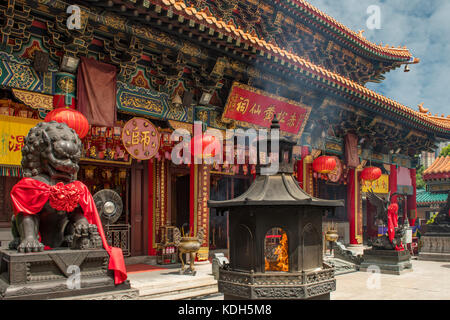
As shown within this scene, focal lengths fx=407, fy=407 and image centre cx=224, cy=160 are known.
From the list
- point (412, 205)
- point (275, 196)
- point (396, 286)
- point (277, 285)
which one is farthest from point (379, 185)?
point (277, 285)

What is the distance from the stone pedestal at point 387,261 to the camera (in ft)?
29.0

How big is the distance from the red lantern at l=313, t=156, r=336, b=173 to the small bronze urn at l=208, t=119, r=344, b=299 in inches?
266

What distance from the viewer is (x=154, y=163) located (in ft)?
30.4

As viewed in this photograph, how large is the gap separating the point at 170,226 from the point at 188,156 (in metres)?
1.64

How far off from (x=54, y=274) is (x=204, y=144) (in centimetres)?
451

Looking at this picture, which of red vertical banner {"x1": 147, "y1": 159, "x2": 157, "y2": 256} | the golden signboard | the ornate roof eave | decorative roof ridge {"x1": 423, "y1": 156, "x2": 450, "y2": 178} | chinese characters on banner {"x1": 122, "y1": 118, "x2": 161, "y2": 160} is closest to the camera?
the ornate roof eave

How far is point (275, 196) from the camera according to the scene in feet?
13.6

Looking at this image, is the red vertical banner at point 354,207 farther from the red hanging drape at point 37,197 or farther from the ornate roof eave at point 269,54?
the red hanging drape at point 37,197

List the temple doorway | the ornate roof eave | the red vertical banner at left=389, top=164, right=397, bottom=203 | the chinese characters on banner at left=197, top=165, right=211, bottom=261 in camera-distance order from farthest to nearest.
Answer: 1. the red vertical banner at left=389, top=164, right=397, bottom=203
2. the temple doorway
3. the chinese characters on banner at left=197, top=165, right=211, bottom=261
4. the ornate roof eave

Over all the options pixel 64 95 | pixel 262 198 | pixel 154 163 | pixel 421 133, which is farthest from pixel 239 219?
pixel 421 133

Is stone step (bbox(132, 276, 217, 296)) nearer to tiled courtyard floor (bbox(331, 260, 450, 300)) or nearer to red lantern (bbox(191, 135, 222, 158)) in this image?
tiled courtyard floor (bbox(331, 260, 450, 300))

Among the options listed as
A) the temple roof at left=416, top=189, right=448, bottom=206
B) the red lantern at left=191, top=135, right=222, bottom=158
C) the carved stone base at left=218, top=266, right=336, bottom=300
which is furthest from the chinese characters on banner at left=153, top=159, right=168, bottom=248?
the temple roof at left=416, top=189, right=448, bottom=206

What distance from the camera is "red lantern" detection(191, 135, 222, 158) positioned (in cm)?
787

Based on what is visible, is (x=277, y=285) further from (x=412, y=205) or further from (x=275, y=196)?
(x=412, y=205)
